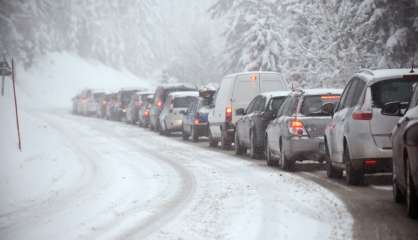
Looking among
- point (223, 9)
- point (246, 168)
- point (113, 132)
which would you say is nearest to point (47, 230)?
point (246, 168)

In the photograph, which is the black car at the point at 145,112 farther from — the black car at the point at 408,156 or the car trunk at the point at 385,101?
the black car at the point at 408,156

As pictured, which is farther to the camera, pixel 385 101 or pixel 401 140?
pixel 385 101

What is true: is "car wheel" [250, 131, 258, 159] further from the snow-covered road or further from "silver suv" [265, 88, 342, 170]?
"silver suv" [265, 88, 342, 170]

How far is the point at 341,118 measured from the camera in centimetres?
1388

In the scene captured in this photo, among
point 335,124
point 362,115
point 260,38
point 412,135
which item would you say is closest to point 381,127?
point 362,115

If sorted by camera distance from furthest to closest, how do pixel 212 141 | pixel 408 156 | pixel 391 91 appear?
1. pixel 212 141
2. pixel 391 91
3. pixel 408 156

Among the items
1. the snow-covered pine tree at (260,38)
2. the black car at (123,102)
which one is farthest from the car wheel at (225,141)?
the snow-covered pine tree at (260,38)

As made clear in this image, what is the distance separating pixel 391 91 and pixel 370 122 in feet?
2.14

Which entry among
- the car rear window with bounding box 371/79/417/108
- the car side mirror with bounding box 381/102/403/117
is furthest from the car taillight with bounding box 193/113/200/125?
the car side mirror with bounding box 381/102/403/117

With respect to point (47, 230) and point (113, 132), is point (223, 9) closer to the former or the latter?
point (113, 132)

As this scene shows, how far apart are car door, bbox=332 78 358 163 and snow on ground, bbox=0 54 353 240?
0.69m

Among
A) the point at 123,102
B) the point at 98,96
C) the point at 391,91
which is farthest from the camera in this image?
the point at 98,96

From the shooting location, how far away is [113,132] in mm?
36969

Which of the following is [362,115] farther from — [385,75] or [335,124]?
[335,124]
